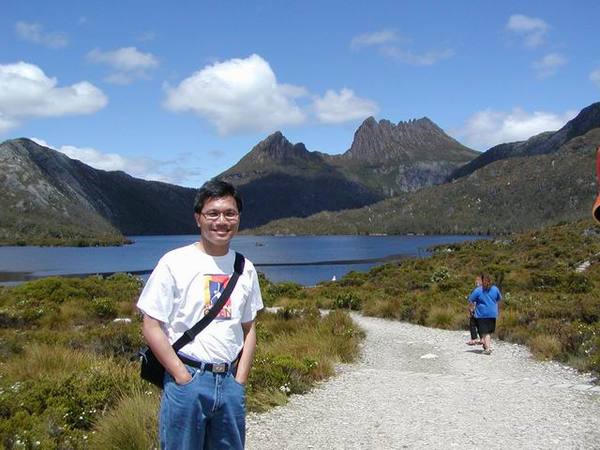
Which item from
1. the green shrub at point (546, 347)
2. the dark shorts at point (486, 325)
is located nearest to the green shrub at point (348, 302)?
the dark shorts at point (486, 325)

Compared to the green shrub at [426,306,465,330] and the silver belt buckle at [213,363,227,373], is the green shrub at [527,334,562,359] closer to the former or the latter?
the green shrub at [426,306,465,330]

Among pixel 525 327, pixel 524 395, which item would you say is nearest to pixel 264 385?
pixel 524 395

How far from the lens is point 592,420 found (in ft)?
20.8

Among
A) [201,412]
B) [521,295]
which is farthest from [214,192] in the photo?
[521,295]

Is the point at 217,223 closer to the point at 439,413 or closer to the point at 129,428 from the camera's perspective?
the point at 129,428

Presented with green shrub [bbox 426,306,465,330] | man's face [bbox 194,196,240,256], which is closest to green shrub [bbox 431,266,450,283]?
green shrub [bbox 426,306,465,330]

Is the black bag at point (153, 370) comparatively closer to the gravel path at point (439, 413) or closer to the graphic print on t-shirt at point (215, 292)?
the graphic print on t-shirt at point (215, 292)

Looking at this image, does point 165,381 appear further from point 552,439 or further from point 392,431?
point 552,439

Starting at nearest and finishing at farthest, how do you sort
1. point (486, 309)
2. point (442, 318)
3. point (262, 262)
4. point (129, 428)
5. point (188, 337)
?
point (188, 337), point (129, 428), point (486, 309), point (442, 318), point (262, 262)

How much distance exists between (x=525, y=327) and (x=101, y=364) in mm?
10047

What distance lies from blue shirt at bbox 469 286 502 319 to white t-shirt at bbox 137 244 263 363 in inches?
391

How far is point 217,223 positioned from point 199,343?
0.66 meters

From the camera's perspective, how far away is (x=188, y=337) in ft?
9.72

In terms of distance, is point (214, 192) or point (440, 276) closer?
point (214, 192)
